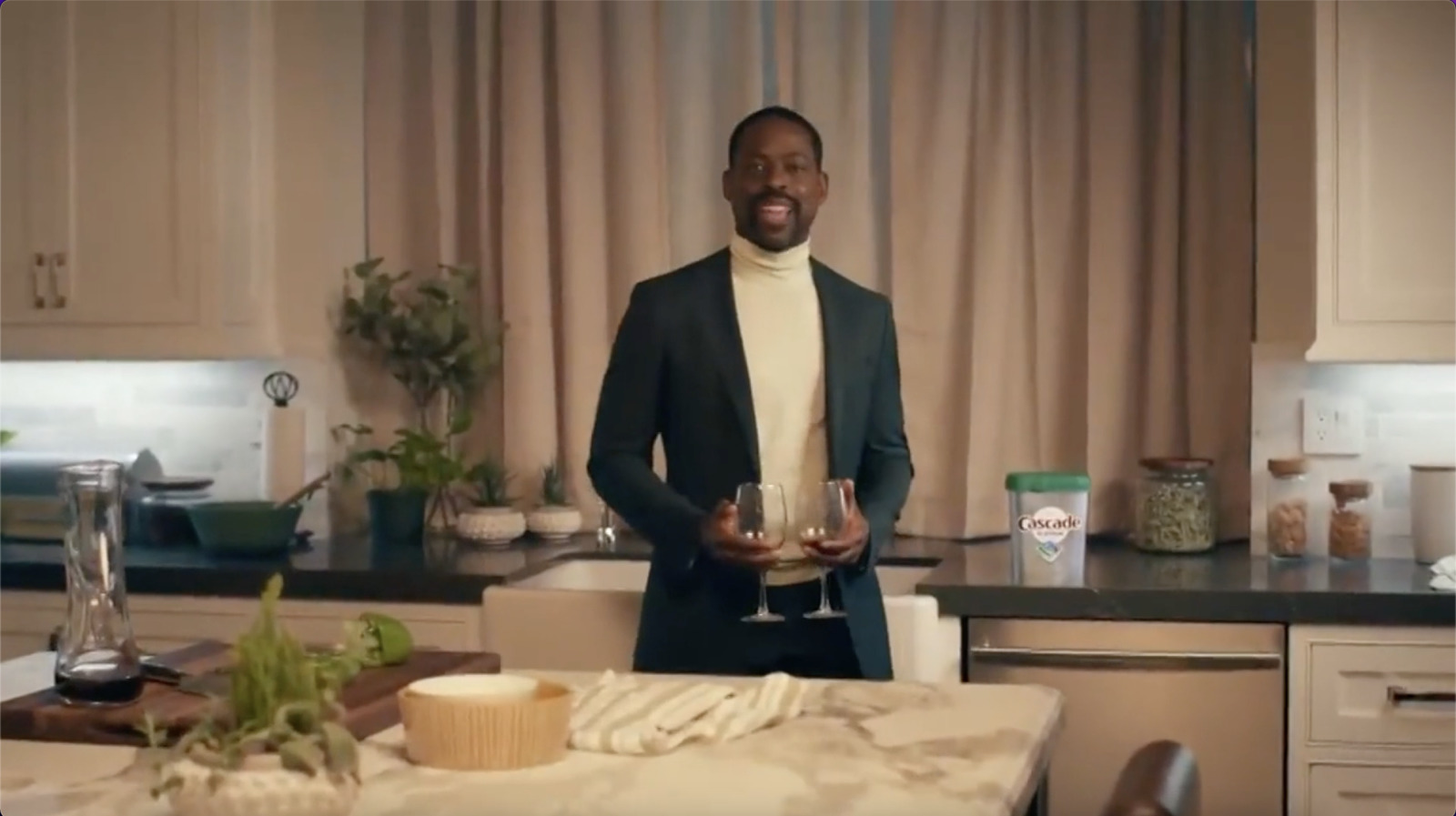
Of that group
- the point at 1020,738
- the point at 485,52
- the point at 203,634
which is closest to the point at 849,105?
the point at 485,52

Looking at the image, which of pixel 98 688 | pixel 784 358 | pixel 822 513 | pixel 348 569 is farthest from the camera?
pixel 348 569

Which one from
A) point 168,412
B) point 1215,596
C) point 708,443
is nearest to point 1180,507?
point 1215,596

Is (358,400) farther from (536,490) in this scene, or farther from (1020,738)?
(1020,738)

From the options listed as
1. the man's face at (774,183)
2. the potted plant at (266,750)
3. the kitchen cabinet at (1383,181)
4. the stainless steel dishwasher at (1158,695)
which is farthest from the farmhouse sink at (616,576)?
the potted plant at (266,750)

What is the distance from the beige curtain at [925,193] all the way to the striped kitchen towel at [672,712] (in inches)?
67.8

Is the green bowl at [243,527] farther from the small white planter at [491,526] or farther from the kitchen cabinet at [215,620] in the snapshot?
the small white planter at [491,526]

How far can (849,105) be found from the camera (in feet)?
11.7

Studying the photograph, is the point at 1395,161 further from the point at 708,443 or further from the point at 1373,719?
the point at 708,443

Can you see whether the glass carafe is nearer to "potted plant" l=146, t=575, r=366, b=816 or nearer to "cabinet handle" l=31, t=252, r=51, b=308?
"potted plant" l=146, t=575, r=366, b=816

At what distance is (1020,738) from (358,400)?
8.01ft

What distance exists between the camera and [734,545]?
211 cm

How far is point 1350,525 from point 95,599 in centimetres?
228

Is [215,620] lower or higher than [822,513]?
lower

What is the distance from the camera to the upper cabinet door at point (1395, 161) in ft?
9.68
